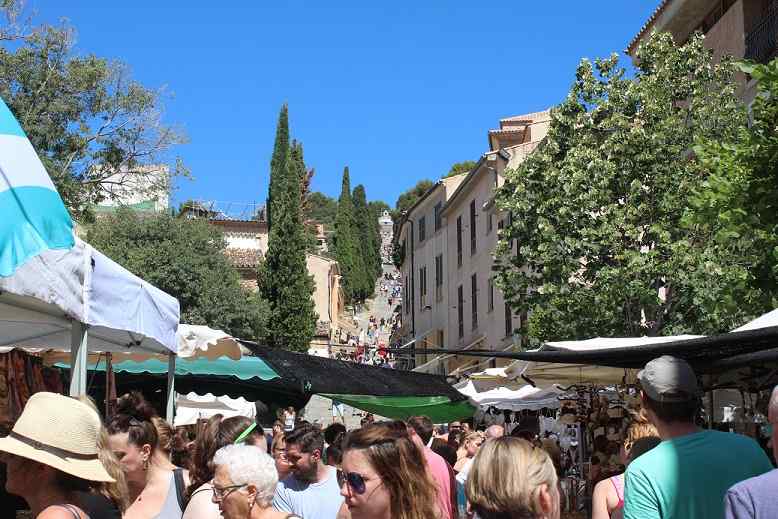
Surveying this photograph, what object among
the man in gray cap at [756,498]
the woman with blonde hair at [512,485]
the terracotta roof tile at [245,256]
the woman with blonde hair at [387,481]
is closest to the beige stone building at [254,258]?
the terracotta roof tile at [245,256]

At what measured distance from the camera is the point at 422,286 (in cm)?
5847

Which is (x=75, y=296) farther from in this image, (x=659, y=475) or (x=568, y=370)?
(x=568, y=370)

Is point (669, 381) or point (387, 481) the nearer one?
point (387, 481)

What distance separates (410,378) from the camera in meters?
13.6

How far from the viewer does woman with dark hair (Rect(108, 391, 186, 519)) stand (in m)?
5.42

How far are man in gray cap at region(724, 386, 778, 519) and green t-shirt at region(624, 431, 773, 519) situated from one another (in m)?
1.02

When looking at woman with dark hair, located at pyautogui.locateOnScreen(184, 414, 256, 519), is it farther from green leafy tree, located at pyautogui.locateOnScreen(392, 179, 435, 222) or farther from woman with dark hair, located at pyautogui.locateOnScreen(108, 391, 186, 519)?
green leafy tree, located at pyautogui.locateOnScreen(392, 179, 435, 222)

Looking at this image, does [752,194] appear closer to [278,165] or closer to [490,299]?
[490,299]

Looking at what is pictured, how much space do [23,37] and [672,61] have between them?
15.6 meters

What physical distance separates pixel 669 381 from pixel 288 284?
2340 inches

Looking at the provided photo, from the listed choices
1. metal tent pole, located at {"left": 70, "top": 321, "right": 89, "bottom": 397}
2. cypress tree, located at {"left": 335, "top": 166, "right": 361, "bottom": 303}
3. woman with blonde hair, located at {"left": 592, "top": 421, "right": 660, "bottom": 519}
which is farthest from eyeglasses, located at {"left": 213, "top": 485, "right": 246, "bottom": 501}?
cypress tree, located at {"left": 335, "top": 166, "right": 361, "bottom": 303}

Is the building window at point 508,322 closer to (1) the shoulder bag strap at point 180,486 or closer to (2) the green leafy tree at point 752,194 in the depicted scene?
(2) the green leafy tree at point 752,194

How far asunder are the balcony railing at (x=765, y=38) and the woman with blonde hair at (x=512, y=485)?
18.3m

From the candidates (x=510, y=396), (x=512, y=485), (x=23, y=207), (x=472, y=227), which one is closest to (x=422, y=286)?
(x=472, y=227)
